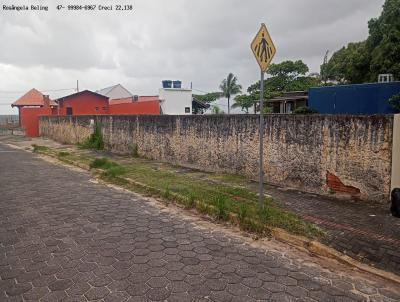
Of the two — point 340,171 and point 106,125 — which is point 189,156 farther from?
point 106,125

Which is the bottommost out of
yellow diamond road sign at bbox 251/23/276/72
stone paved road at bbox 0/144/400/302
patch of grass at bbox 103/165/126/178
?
stone paved road at bbox 0/144/400/302

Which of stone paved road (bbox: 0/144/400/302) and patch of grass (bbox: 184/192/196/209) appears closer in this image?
stone paved road (bbox: 0/144/400/302)

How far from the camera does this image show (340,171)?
6793mm

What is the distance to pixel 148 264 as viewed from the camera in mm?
4012

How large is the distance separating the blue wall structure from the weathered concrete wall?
16.2 feet

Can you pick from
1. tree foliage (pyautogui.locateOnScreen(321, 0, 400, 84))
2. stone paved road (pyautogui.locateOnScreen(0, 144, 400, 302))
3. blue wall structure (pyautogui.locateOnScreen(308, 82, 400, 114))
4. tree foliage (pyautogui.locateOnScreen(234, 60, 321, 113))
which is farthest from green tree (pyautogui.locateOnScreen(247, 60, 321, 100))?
stone paved road (pyautogui.locateOnScreen(0, 144, 400, 302))

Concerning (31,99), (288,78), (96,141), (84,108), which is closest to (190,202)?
(96,141)

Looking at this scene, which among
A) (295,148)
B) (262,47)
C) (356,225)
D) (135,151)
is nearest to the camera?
(356,225)

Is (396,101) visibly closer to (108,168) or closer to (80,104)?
(108,168)

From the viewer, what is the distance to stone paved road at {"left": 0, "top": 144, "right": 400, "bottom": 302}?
3.37 metres

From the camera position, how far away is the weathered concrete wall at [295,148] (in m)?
6.30

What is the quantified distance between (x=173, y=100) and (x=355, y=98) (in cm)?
2410

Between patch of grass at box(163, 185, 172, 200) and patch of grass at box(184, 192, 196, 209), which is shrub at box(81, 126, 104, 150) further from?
patch of grass at box(184, 192, 196, 209)

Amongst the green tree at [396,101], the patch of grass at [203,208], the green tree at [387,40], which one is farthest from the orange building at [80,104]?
the patch of grass at [203,208]
